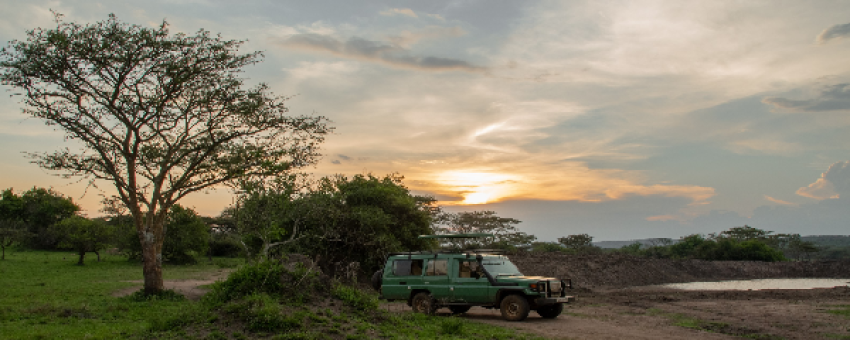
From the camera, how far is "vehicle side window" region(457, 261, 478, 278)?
15.4 m

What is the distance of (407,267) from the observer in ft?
54.2

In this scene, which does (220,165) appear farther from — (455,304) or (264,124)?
(455,304)

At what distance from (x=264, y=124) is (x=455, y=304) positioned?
465 inches

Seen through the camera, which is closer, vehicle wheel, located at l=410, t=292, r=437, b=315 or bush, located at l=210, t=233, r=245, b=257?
vehicle wheel, located at l=410, t=292, r=437, b=315

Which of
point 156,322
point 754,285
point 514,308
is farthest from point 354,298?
point 754,285

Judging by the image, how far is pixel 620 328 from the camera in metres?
13.2

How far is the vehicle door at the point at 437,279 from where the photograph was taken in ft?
51.3

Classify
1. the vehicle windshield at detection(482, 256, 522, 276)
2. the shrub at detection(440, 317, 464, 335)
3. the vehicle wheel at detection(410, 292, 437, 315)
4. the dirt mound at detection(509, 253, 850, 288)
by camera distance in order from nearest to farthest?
1. the shrub at detection(440, 317, 464, 335)
2. the vehicle windshield at detection(482, 256, 522, 276)
3. the vehicle wheel at detection(410, 292, 437, 315)
4. the dirt mound at detection(509, 253, 850, 288)

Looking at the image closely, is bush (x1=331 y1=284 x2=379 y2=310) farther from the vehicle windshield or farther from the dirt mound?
the dirt mound

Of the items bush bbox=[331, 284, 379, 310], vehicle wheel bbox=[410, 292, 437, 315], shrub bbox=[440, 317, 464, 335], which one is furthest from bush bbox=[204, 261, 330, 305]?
vehicle wheel bbox=[410, 292, 437, 315]

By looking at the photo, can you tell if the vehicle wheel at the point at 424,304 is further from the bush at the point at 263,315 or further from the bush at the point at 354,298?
the bush at the point at 263,315

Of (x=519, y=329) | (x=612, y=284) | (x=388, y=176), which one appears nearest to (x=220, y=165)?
(x=388, y=176)

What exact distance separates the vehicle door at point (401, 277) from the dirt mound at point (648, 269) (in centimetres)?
1650

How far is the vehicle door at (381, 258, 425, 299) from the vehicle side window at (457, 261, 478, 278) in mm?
1309
